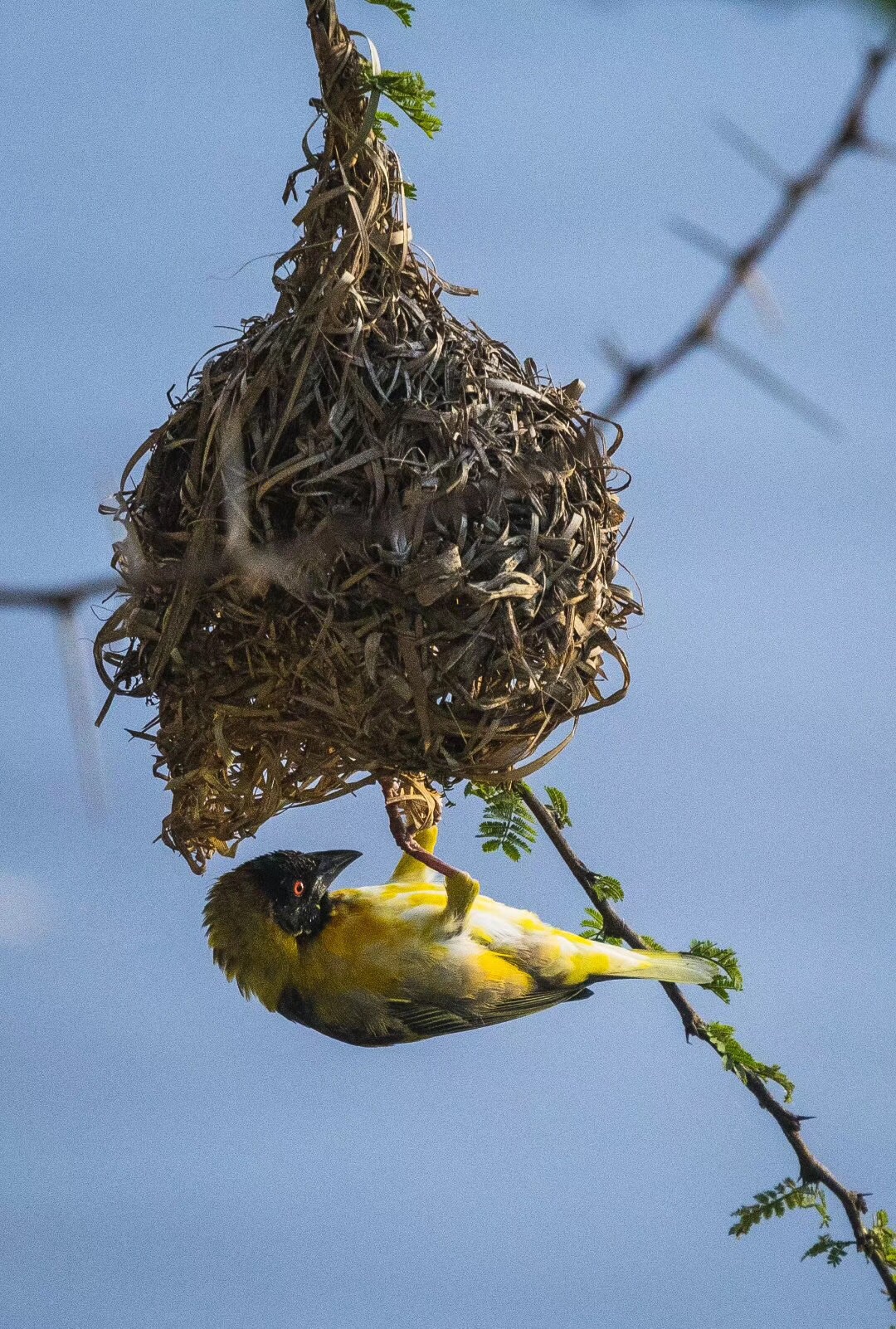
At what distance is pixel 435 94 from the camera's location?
231 cm

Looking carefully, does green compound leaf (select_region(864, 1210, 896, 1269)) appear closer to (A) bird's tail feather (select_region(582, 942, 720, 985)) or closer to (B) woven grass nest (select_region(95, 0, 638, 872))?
(A) bird's tail feather (select_region(582, 942, 720, 985))

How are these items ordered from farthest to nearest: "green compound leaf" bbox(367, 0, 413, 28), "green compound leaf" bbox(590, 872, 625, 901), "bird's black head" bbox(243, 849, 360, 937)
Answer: "bird's black head" bbox(243, 849, 360, 937) < "green compound leaf" bbox(590, 872, 625, 901) < "green compound leaf" bbox(367, 0, 413, 28)

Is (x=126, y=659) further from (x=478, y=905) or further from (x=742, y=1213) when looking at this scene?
(x=742, y=1213)

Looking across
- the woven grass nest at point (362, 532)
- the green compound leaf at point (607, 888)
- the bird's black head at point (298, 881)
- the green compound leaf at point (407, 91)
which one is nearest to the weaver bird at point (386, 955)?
the bird's black head at point (298, 881)

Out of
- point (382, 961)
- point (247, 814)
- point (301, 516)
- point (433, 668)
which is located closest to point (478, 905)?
point (382, 961)

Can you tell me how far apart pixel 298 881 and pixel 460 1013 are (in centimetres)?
46

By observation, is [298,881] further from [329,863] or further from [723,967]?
[723,967]

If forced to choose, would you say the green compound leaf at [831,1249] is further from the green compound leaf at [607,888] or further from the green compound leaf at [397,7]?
the green compound leaf at [397,7]

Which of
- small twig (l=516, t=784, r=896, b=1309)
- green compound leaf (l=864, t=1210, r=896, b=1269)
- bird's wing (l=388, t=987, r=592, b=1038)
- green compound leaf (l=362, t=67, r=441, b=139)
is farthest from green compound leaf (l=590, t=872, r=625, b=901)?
green compound leaf (l=362, t=67, r=441, b=139)

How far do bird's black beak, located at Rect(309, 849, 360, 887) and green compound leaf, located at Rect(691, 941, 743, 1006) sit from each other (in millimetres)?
762

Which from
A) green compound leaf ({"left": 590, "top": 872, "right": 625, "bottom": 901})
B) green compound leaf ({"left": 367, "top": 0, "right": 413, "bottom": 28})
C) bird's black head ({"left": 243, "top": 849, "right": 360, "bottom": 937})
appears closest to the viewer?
green compound leaf ({"left": 367, "top": 0, "right": 413, "bottom": 28})

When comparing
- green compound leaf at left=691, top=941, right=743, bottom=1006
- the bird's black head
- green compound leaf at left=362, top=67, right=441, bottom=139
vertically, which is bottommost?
green compound leaf at left=691, top=941, right=743, bottom=1006

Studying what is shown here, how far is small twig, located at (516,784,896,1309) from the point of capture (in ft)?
8.61

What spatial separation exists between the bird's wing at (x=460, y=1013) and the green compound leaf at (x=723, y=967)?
34 cm
